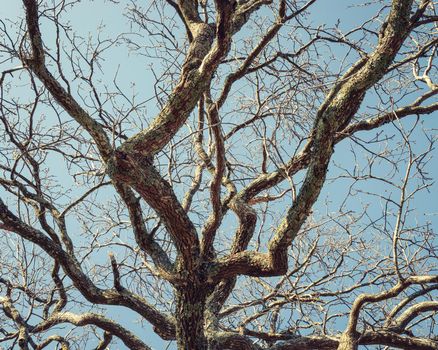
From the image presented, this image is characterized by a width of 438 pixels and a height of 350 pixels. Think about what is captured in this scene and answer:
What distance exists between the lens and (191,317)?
149 inches

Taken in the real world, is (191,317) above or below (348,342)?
above

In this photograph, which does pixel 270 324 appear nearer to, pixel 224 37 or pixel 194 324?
pixel 194 324

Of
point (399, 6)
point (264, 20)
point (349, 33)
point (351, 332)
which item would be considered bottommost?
point (351, 332)

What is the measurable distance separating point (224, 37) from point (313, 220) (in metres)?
3.23

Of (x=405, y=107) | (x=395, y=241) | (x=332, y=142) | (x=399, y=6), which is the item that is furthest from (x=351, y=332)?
(x=399, y=6)

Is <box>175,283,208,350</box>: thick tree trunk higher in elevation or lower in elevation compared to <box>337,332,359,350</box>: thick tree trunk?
higher

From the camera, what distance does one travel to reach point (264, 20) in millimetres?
4746

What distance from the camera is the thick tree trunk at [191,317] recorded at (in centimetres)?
379

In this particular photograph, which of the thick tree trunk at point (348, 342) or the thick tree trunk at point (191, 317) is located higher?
the thick tree trunk at point (191, 317)

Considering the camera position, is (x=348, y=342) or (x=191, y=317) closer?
(x=348, y=342)

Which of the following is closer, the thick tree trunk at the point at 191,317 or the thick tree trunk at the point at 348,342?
the thick tree trunk at the point at 348,342

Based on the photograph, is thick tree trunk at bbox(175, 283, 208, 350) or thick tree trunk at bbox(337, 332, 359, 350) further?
thick tree trunk at bbox(175, 283, 208, 350)

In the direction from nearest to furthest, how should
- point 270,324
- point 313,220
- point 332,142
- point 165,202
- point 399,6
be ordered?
point 399,6, point 332,142, point 165,202, point 270,324, point 313,220

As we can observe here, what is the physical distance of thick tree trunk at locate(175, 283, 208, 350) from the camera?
12.4 ft
